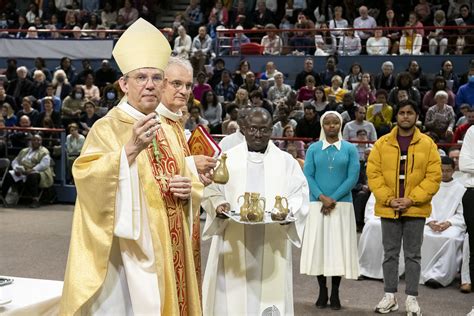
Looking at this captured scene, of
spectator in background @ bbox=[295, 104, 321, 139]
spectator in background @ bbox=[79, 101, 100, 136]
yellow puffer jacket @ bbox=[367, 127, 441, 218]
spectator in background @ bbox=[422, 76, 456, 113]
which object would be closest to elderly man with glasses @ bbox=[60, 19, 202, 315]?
yellow puffer jacket @ bbox=[367, 127, 441, 218]

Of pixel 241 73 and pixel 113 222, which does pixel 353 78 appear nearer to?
pixel 241 73

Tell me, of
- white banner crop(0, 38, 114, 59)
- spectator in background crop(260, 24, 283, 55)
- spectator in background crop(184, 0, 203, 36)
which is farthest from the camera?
spectator in background crop(184, 0, 203, 36)

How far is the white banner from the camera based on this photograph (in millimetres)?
18547

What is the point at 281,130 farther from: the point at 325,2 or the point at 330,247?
the point at 325,2

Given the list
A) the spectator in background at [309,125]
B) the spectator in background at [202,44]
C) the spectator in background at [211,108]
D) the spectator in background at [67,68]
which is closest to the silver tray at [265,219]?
the spectator in background at [309,125]

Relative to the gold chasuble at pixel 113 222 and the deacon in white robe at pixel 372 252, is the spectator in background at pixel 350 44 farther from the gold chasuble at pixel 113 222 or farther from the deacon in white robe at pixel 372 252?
the gold chasuble at pixel 113 222

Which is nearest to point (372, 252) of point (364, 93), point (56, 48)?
point (364, 93)

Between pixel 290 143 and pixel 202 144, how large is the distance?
258 inches

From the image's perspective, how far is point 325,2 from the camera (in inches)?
720

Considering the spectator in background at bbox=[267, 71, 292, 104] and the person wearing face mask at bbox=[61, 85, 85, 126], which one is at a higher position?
the spectator in background at bbox=[267, 71, 292, 104]

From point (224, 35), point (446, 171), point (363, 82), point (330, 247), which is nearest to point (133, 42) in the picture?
point (330, 247)

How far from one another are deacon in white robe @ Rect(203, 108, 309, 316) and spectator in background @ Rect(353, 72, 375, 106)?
8.07 m

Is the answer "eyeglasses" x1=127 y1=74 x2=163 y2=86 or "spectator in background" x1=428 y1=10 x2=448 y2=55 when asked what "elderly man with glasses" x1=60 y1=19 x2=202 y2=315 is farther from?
"spectator in background" x1=428 y1=10 x2=448 y2=55

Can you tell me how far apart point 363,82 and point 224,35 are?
485 cm
